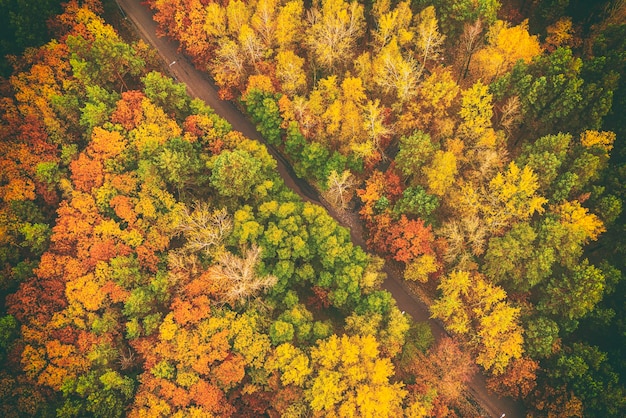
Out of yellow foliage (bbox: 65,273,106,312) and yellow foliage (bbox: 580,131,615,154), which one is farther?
yellow foliage (bbox: 580,131,615,154)

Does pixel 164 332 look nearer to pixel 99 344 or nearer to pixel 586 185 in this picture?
pixel 99 344

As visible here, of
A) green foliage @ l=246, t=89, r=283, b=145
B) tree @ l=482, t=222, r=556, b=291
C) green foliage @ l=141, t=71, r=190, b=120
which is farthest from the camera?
green foliage @ l=246, t=89, r=283, b=145

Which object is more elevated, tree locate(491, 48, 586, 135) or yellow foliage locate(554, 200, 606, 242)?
tree locate(491, 48, 586, 135)

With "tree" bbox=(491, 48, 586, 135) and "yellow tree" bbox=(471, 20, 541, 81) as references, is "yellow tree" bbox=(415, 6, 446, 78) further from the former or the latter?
"tree" bbox=(491, 48, 586, 135)

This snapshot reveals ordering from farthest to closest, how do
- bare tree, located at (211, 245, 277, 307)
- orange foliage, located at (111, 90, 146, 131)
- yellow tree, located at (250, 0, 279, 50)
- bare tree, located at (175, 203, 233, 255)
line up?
yellow tree, located at (250, 0, 279, 50), orange foliage, located at (111, 90, 146, 131), bare tree, located at (175, 203, 233, 255), bare tree, located at (211, 245, 277, 307)

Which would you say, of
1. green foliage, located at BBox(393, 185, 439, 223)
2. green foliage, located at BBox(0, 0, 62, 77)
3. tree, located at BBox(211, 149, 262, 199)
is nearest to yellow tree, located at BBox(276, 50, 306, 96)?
tree, located at BBox(211, 149, 262, 199)

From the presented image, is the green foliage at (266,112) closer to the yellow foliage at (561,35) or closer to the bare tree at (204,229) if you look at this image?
the bare tree at (204,229)
